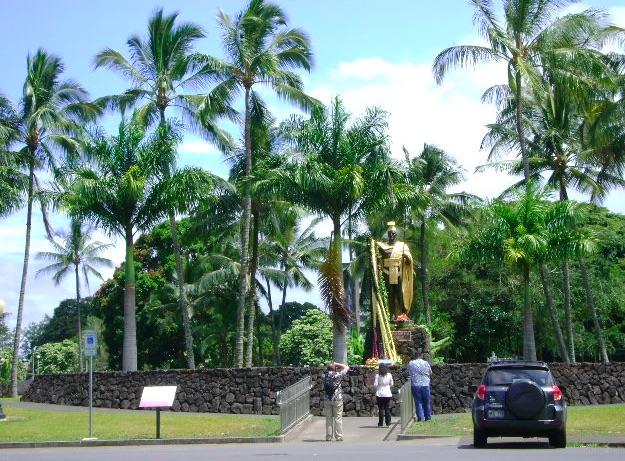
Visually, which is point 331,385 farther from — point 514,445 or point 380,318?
point 380,318

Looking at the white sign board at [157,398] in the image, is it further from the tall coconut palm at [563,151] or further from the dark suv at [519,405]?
the tall coconut palm at [563,151]

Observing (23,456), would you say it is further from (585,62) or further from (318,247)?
(318,247)

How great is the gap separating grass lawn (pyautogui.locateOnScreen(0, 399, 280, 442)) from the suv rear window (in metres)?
6.32

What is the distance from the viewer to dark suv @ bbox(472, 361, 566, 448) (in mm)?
17828

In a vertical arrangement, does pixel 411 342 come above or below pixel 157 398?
above

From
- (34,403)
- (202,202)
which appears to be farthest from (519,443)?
(34,403)

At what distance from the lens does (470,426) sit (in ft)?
76.4

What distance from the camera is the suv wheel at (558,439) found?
18125mm

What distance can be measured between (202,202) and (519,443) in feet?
60.4

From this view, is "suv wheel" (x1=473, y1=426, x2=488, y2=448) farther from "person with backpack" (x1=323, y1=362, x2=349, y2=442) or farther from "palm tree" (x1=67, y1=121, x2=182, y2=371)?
"palm tree" (x1=67, y1=121, x2=182, y2=371)

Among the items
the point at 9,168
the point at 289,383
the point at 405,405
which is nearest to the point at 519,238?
the point at 289,383

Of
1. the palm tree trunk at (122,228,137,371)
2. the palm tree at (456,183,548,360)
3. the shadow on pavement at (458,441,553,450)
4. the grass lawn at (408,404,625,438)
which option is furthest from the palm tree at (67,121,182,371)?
the shadow on pavement at (458,441,553,450)

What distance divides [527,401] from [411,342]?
41.2 ft

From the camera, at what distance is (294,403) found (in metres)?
24.1
